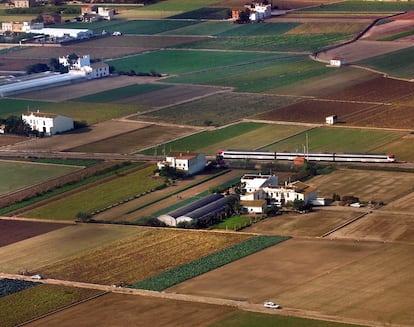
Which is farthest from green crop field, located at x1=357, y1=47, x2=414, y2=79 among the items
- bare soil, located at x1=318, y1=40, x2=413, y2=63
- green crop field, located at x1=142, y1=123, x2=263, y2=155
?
green crop field, located at x1=142, y1=123, x2=263, y2=155

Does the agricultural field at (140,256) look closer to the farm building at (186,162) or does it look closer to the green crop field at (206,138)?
the farm building at (186,162)

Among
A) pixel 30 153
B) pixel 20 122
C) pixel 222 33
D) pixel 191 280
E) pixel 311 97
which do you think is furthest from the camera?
pixel 222 33

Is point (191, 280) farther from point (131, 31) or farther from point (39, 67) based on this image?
point (131, 31)

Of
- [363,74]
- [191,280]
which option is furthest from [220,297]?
[363,74]

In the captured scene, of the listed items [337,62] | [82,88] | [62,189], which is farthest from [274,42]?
[62,189]

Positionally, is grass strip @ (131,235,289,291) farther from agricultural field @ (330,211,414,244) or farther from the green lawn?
the green lawn

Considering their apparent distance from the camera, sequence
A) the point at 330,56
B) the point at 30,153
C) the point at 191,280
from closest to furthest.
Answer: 1. the point at 191,280
2. the point at 30,153
3. the point at 330,56

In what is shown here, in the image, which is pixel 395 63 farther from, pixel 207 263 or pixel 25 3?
pixel 25 3

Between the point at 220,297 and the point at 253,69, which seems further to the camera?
the point at 253,69
